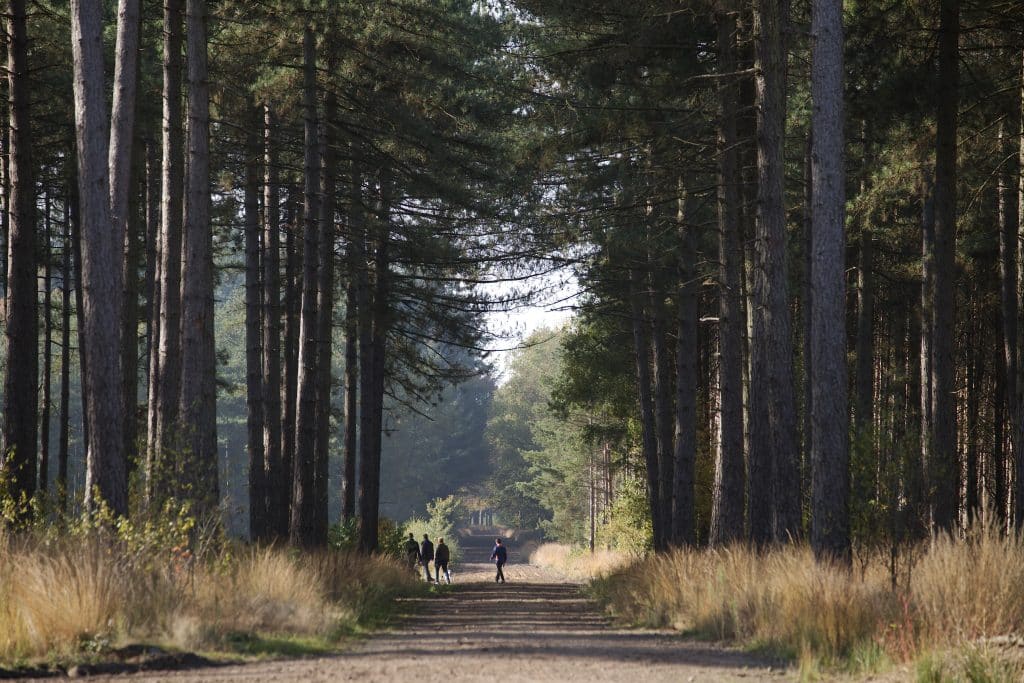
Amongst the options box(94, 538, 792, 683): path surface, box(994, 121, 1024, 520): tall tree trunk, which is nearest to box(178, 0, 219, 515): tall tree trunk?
box(94, 538, 792, 683): path surface

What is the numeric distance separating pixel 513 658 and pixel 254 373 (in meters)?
13.9

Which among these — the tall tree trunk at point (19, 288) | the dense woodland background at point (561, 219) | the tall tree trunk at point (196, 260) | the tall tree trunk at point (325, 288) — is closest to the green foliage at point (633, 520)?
the dense woodland background at point (561, 219)

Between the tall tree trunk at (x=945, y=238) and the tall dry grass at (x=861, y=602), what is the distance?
462cm

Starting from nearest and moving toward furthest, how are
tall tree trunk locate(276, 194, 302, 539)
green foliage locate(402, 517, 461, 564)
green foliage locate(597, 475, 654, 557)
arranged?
tall tree trunk locate(276, 194, 302, 539) → green foliage locate(597, 475, 654, 557) → green foliage locate(402, 517, 461, 564)

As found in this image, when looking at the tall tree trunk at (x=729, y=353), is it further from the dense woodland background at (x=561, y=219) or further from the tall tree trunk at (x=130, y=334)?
the tall tree trunk at (x=130, y=334)

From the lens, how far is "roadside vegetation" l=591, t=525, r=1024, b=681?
8.26 metres

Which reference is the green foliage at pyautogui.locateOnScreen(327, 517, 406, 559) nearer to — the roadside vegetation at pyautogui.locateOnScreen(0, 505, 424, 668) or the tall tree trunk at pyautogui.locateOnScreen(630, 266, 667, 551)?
the tall tree trunk at pyautogui.locateOnScreen(630, 266, 667, 551)

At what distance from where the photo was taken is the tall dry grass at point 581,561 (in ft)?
105

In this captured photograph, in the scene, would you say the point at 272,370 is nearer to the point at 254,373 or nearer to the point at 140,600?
the point at 254,373

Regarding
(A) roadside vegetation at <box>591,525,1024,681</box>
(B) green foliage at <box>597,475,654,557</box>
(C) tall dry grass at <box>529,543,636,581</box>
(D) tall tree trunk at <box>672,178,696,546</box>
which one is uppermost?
(D) tall tree trunk at <box>672,178,696,546</box>

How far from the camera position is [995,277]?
2673 cm

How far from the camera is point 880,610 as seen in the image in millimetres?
10234

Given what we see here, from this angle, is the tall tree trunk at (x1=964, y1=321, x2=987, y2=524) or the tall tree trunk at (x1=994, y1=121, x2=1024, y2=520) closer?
the tall tree trunk at (x1=994, y1=121, x2=1024, y2=520)

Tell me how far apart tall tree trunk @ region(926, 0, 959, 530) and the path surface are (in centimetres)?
625
